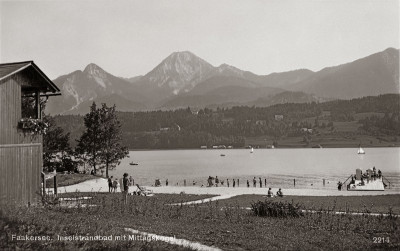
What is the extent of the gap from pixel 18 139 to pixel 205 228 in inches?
538

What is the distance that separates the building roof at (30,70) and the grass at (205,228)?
9103 mm

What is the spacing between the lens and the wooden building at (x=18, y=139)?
2420 centimetres

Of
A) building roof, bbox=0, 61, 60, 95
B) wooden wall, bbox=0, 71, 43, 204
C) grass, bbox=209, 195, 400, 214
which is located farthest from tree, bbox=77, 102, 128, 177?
wooden wall, bbox=0, 71, 43, 204

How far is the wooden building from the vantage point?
79.4 feet

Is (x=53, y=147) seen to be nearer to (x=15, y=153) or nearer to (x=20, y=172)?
(x=20, y=172)

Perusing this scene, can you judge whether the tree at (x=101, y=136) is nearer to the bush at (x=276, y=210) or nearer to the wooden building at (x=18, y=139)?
the wooden building at (x=18, y=139)

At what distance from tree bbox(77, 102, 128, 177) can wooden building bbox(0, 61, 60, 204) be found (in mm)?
45235

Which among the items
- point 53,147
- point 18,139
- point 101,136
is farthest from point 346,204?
point 101,136

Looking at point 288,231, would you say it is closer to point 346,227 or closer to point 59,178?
point 346,227

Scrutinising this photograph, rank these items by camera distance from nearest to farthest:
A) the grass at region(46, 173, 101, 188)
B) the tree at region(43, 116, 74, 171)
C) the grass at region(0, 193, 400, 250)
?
the grass at region(0, 193, 400, 250), the grass at region(46, 173, 101, 188), the tree at region(43, 116, 74, 171)

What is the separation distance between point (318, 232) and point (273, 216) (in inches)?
197

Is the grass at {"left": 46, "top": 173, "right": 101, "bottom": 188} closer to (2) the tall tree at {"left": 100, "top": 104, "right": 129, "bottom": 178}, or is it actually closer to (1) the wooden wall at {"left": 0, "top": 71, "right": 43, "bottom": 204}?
(2) the tall tree at {"left": 100, "top": 104, "right": 129, "bottom": 178}

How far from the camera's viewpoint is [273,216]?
953 inches

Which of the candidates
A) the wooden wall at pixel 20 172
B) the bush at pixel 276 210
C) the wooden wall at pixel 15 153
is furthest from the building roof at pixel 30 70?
the bush at pixel 276 210
